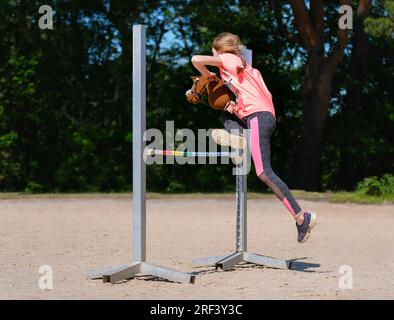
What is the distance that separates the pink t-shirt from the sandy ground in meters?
1.22

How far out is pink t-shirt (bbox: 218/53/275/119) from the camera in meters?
5.49

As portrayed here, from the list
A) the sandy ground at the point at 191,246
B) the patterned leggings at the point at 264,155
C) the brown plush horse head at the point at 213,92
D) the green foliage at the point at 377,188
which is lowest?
the sandy ground at the point at 191,246

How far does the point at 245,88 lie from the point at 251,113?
0.65 ft

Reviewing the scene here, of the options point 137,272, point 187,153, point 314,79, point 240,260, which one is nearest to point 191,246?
point 240,260

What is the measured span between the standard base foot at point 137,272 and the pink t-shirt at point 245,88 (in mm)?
1185

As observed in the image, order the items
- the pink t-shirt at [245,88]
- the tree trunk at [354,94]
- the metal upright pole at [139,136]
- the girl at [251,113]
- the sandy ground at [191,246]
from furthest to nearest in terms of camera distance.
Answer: the tree trunk at [354,94] → the metal upright pole at [139,136] → the pink t-shirt at [245,88] → the girl at [251,113] → the sandy ground at [191,246]

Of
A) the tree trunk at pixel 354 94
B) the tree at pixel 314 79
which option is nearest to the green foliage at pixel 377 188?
the tree at pixel 314 79

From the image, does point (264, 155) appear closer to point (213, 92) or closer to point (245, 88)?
point (245, 88)

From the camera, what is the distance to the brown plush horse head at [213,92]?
5.64 meters

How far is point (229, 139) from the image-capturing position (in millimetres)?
5570

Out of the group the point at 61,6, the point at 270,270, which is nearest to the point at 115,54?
the point at 61,6

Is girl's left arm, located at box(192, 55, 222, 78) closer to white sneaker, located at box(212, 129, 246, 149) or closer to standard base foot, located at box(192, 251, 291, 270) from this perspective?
white sneaker, located at box(212, 129, 246, 149)

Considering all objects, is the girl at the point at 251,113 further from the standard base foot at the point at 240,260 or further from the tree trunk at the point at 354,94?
the tree trunk at the point at 354,94

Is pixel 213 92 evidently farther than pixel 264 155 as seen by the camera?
Yes
